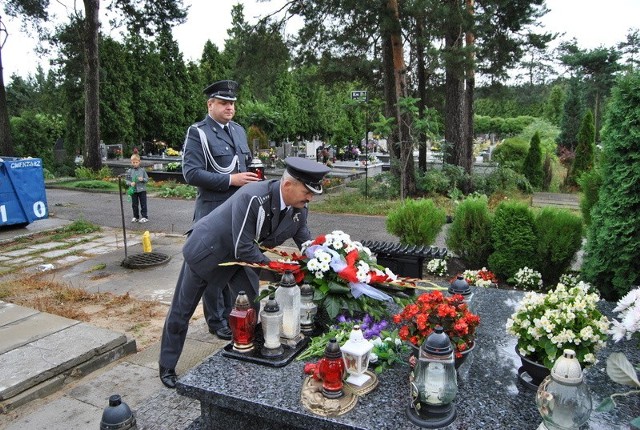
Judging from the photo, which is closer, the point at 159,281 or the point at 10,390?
the point at 10,390

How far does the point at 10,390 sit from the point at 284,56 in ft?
37.1

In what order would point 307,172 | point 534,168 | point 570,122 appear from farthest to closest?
1. point 570,122
2. point 534,168
3. point 307,172

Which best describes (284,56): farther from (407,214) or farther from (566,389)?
(566,389)

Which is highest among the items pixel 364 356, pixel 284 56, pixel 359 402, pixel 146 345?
pixel 284 56

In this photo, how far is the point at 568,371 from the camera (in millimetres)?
1730

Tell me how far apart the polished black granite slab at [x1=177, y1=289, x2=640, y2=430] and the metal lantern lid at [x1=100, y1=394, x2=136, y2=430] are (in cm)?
32

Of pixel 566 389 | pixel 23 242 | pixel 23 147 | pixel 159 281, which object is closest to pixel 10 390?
pixel 159 281

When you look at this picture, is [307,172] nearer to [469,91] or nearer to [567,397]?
[567,397]

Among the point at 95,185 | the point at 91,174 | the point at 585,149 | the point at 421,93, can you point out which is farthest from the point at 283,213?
the point at 91,174

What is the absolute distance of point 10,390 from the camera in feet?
10.3

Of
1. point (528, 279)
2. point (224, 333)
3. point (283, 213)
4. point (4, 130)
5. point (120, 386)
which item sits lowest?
point (120, 386)

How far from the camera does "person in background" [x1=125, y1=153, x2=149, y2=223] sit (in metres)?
9.80

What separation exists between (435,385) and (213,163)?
2777 mm

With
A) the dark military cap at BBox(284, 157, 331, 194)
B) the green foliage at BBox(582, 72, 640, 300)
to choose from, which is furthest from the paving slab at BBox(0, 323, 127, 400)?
the green foliage at BBox(582, 72, 640, 300)
